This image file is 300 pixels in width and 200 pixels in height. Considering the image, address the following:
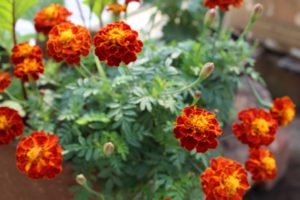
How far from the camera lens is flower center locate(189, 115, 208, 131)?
61 cm

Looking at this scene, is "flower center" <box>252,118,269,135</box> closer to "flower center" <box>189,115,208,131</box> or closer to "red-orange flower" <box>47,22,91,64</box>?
"flower center" <box>189,115,208,131</box>

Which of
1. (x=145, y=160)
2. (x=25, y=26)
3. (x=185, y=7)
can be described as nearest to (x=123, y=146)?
(x=145, y=160)

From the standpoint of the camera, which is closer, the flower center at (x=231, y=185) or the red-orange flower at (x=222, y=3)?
the flower center at (x=231, y=185)

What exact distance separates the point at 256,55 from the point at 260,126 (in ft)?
3.52

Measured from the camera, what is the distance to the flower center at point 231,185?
24.0 inches

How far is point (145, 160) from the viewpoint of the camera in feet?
2.49

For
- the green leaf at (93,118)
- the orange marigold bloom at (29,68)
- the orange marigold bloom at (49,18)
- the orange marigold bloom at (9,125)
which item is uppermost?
the orange marigold bloom at (49,18)

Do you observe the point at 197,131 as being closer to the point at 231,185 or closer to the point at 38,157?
the point at 231,185

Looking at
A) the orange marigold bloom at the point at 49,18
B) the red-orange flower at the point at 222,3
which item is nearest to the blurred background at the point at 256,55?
the orange marigold bloom at the point at 49,18

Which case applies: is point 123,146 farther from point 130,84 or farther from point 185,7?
point 185,7

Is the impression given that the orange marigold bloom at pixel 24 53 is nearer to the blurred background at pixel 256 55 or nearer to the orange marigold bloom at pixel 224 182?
the blurred background at pixel 256 55

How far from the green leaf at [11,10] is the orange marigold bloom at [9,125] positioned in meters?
0.18

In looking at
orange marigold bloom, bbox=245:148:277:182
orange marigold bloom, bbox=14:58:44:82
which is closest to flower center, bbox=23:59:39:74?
orange marigold bloom, bbox=14:58:44:82

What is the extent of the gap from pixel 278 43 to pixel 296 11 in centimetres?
16
